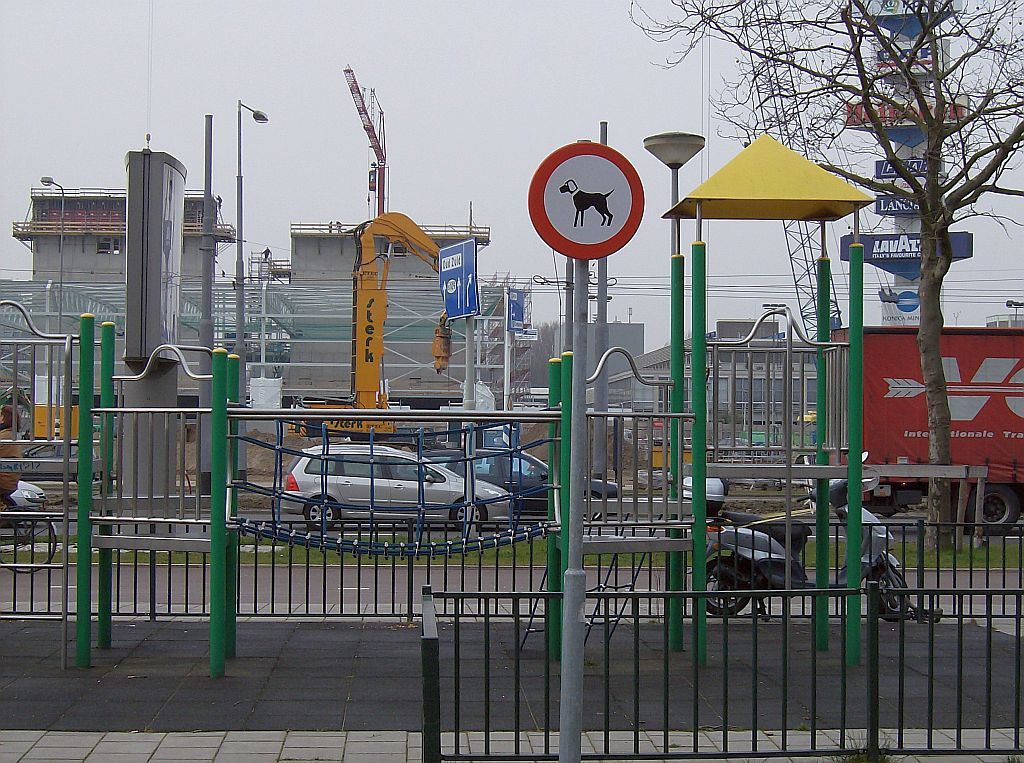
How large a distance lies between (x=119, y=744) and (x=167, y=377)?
393cm

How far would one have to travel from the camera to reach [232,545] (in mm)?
8484

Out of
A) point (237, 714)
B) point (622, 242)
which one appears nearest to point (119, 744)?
point (237, 714)

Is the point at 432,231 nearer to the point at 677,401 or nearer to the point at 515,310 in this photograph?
the point at 515,310

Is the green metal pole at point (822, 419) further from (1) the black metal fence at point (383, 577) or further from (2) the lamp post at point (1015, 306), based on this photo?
(2) the lamp post at point (1015, 306)

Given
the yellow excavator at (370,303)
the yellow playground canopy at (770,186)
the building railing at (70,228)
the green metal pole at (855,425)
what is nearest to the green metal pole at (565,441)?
the yellow playground canopy at (770,186)

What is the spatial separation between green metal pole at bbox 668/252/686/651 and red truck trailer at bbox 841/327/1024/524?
1323 cm

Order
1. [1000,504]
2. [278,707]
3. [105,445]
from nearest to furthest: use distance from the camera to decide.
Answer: [278,707] < [105,445] < [1000,504]

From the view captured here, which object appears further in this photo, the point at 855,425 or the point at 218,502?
the point at 855,425

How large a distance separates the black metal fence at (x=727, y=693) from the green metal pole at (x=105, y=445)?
8.39ft

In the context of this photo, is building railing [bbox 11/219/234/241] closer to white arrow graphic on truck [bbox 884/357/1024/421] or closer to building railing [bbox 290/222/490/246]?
building railing [bbox 290/222/490/246]

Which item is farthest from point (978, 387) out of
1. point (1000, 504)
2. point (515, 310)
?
point (515, 310)

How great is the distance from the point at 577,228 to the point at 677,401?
385 cm

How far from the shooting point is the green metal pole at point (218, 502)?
7.70 meters

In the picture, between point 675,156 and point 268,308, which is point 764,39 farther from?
point 268,308
